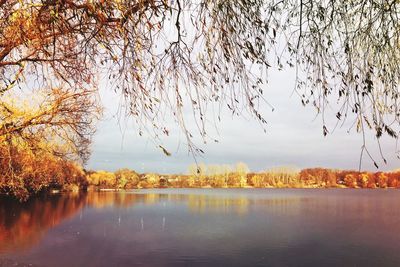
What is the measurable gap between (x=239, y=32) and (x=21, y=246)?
86.0 ft

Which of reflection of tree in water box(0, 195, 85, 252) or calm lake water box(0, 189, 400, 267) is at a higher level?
reflection of tree in water box(0, 195, 85, 252)

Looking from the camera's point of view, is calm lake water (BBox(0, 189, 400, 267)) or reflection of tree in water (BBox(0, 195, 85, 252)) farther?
reflection of tree in water (BBox(0, 195, 85, 252))

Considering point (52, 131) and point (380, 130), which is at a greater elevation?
point (52, 131)

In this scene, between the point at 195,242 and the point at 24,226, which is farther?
the point at 24,226

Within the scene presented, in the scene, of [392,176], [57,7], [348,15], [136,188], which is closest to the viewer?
[57,7]

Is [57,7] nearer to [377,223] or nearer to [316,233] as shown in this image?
[316,233]

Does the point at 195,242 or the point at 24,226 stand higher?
the point at 24,226

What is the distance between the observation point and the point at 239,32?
9.63ft

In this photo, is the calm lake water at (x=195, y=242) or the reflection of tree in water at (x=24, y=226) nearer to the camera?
the calm lake water at (x=195, y=242)

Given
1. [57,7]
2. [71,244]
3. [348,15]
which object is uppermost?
[348,15]

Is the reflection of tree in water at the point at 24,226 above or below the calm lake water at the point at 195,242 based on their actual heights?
above

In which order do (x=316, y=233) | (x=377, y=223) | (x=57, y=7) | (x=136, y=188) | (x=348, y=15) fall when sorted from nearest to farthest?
1. (x=57, y=7)
2. (x=348, y=15)
3. (x=316, y=233)
4. (x=377, y=223)
5. (x=136, y=188)

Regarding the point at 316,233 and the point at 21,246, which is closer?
the point at 21,246

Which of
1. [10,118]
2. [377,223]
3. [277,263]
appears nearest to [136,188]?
[377,223]
